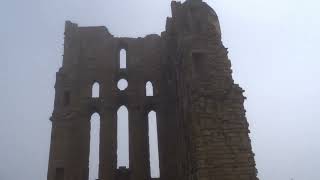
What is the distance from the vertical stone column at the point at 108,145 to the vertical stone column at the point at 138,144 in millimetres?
701

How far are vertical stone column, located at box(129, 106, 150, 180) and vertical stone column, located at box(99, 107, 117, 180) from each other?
701mm

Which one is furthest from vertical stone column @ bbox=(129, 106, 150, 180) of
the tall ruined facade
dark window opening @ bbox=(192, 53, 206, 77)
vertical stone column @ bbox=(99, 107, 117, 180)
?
dark window opening @ bbox=(192, 53, 206, 77)

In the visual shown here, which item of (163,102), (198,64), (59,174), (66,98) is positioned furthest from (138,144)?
(198,64)

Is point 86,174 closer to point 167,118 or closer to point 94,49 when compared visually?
point 167,118

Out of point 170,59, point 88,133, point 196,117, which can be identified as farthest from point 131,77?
point 196,117

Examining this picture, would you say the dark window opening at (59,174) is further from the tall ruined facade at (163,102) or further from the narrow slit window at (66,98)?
the narrow slit window at (66,98)

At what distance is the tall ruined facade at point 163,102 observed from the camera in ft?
32.3

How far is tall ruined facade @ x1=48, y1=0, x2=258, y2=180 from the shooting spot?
9836 mm

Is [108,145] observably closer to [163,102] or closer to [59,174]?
[59,174]

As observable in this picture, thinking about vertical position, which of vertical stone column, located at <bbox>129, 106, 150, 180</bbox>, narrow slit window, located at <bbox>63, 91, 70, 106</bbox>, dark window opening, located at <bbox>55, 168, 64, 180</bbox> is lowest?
dark window opening, located at <bbox>55, 168, 64, 180</bbox>

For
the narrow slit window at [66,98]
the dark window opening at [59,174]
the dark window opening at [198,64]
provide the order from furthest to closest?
1. the narrow slit window at [66,98]
2. the dark window opening at [59,174]
3. the dark window opening at [198,64]

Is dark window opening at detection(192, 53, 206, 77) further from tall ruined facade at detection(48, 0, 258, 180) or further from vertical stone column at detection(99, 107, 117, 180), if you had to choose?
vertical stone column at detection(99, 107, 117, 180)

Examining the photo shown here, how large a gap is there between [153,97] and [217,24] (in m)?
5.60

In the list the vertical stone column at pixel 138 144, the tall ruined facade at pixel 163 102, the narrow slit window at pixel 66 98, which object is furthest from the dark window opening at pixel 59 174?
the narrow slit window at pixel 66 98
